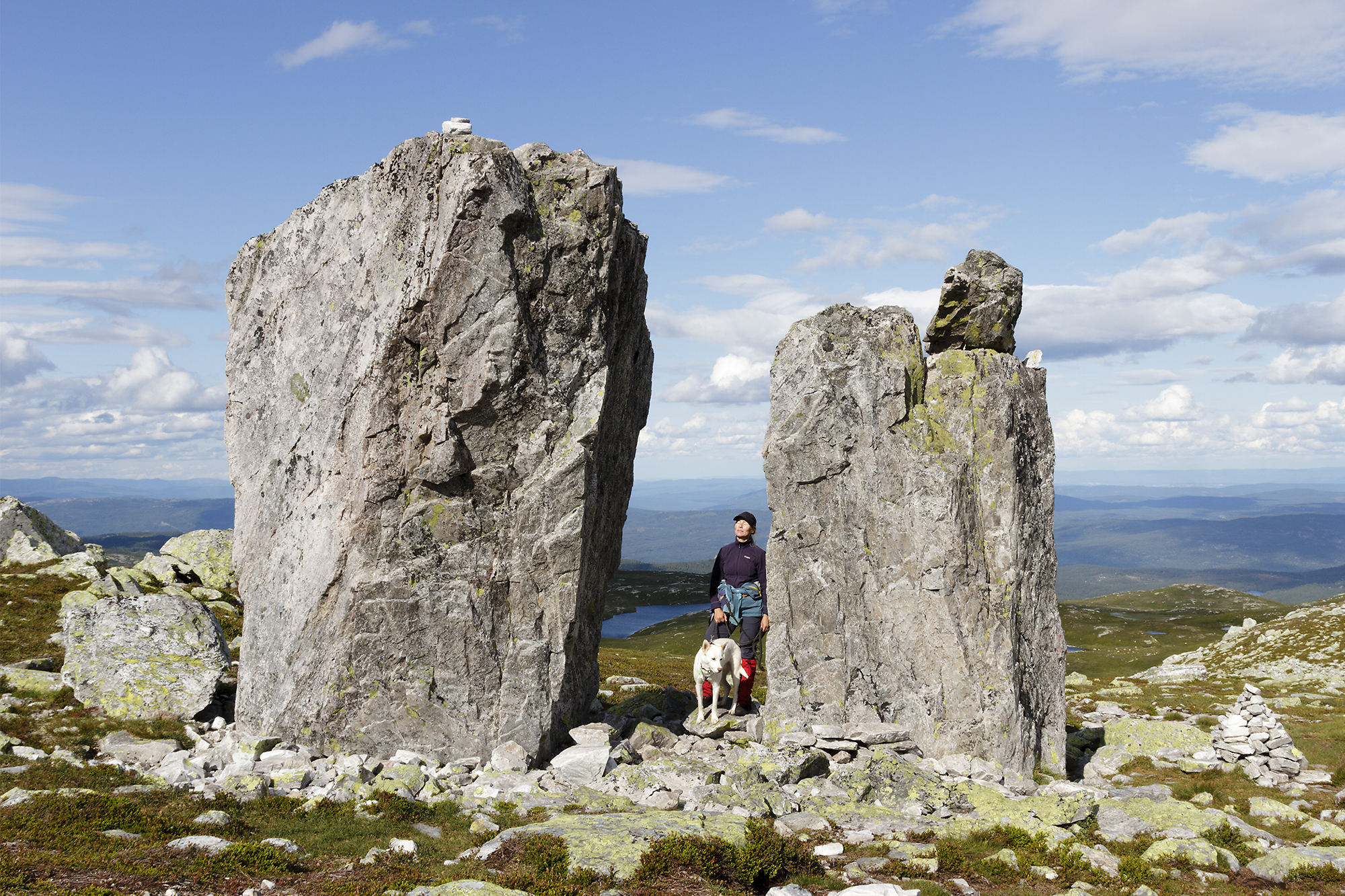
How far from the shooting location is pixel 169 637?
76.9ft

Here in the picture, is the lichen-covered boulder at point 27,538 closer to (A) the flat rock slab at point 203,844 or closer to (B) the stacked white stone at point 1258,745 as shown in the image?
(A) the flat rock slab at point 203,844

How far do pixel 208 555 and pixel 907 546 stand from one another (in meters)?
38.7

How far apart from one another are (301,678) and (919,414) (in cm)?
1678

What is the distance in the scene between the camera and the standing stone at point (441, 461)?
64.6 feet

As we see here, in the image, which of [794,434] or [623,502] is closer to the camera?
[794,434]

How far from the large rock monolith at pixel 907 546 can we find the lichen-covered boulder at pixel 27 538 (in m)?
43.9

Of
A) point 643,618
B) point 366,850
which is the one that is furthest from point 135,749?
point 643,618

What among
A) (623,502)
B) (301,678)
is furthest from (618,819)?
(623,502)

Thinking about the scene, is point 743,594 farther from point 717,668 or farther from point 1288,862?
point 1288,862

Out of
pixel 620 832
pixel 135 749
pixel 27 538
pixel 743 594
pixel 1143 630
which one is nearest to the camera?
pixel 620 832

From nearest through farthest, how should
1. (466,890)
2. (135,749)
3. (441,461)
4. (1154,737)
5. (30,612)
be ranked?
(466,890) → (135,749) → (441,461) → (1154,737) → (30,612)

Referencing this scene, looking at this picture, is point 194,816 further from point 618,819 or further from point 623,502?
point 623,502

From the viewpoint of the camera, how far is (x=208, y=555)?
44.1m

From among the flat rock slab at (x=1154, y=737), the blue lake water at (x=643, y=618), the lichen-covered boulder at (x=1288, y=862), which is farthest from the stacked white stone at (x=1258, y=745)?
the blue lake water at (x=643, y=618)
